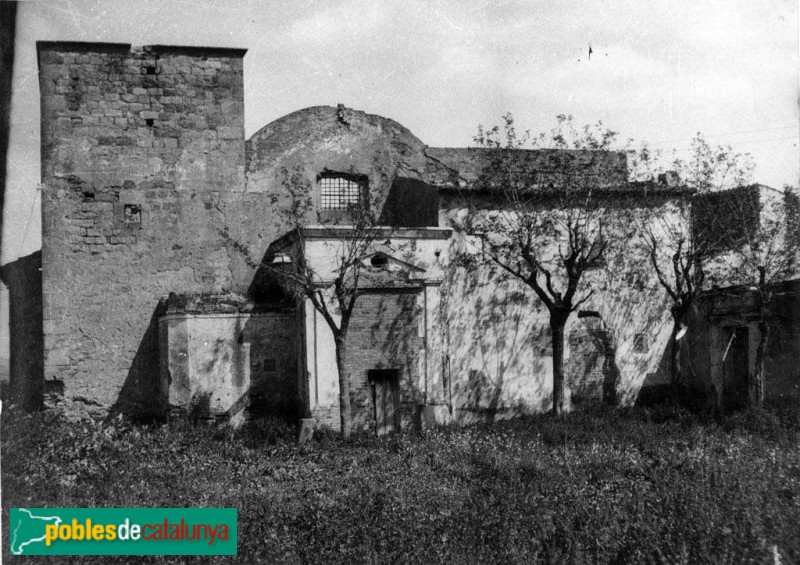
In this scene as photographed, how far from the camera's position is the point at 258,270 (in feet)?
63.2

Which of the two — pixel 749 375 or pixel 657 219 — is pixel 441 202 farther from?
pixel 749 375

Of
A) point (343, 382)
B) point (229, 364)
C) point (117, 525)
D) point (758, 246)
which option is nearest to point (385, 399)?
point (343, 382)

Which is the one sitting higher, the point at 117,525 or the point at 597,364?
the point at 597,364

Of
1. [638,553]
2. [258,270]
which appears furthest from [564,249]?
[638,553]

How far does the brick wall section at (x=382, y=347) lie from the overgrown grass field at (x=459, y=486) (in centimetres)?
117

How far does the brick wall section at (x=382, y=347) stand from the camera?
16125mm

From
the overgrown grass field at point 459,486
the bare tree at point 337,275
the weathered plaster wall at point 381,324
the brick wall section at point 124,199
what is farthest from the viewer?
the brick wall section at point 124,199

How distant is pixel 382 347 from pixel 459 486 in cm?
566

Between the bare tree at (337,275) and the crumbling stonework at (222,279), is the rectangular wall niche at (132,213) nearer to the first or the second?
the crumbling stonework at (222,279)

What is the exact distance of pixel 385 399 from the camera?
16.3m

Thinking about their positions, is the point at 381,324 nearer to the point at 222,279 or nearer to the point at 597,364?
the point at 222,279

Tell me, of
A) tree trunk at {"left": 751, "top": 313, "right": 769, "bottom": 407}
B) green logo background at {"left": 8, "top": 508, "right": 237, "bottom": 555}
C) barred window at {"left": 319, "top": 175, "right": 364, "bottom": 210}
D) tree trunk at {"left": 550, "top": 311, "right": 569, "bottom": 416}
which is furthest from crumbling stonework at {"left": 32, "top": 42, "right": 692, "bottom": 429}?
green logo background at {"left": 8, "top": 508, "right": 237, "bottom": 555}

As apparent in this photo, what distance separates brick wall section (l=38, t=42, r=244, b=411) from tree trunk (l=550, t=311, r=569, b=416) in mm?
8039

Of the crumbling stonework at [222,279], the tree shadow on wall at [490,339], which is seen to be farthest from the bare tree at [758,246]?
the tree shadow on wall at [490,339]
